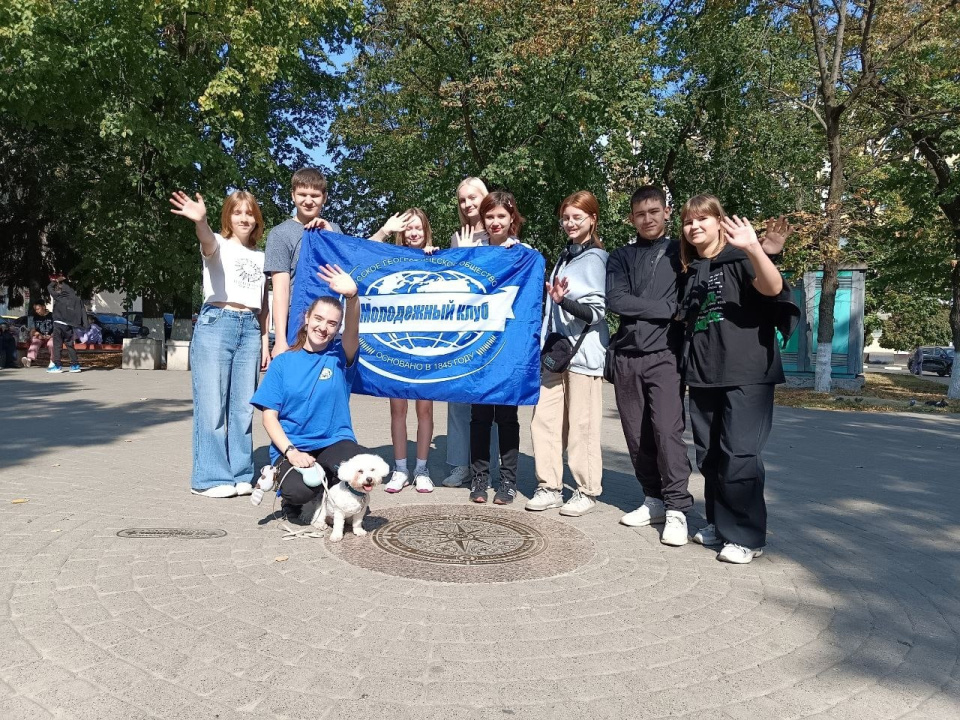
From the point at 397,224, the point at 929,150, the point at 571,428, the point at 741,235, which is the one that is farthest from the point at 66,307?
the point at 929,150

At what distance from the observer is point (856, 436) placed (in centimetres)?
1023

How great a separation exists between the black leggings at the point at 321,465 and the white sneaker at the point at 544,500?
137 centimetres

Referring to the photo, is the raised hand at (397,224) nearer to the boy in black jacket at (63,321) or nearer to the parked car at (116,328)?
the boy in black jacket at (63,321)

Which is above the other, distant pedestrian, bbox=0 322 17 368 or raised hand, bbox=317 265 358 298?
raised hand, bbox=317 265 358 298

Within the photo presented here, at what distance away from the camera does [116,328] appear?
137ft

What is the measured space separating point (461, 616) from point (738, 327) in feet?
7.40

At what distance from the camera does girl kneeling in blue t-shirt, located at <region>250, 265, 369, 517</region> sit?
4.56 m

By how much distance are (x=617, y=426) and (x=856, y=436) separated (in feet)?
10.8

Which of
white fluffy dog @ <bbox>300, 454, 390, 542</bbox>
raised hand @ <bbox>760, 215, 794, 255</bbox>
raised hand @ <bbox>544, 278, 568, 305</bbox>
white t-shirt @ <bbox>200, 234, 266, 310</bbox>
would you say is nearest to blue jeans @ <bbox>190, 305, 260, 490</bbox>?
white t-shirt @ <bbox>200, 234, 266, 310</bbox>

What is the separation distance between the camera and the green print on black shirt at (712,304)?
4305mm

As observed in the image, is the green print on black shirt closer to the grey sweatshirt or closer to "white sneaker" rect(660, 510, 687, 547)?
the grey sweatshirt

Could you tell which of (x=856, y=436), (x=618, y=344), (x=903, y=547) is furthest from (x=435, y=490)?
(x=856, y=436)

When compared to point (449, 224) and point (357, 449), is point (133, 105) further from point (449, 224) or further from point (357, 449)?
point (357, 449)

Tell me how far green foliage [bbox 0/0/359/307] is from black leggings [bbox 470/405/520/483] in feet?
42.3
